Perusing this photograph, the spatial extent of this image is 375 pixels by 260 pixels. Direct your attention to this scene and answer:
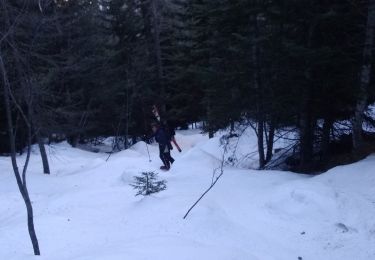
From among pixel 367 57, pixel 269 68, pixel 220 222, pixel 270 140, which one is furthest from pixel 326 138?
pixel 220 222

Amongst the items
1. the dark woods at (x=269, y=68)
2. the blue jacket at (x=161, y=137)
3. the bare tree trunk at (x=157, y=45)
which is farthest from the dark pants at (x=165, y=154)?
the bare tree trunk at (x=157, y=45)

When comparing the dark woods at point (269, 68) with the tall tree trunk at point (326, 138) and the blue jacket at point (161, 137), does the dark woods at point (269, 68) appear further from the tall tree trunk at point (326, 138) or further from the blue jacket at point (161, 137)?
the blue jacket at point (161, 137)

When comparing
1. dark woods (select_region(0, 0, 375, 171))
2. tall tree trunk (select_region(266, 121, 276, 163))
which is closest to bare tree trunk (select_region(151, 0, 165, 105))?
dark woods (select_region(0, 0, 375, 171))

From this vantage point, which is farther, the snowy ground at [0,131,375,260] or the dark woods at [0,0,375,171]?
the dark woods at [0,0,375,171]

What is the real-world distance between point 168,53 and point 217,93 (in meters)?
16.8

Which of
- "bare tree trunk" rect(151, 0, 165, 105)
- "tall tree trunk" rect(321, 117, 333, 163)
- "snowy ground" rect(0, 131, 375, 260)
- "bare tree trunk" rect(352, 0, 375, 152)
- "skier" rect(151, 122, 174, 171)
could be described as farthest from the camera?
"bare tree trunk" rect(151, 0, 165, 105)

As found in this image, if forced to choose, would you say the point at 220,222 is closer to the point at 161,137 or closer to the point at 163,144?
the point at 163,144

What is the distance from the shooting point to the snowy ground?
237 inches

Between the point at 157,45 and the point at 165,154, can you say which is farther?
the point at 157,45

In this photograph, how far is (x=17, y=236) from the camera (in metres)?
7.13

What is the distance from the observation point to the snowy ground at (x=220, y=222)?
6.02 meters

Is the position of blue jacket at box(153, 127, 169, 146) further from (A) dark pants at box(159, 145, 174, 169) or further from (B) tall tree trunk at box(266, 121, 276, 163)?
(B) tall tree trunk at box(266, 121, 276, 163)

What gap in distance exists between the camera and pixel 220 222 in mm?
6996

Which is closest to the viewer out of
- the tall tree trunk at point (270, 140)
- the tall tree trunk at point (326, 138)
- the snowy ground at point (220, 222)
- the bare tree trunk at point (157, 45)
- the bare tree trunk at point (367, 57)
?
the snowy ground at point (220, 222)
